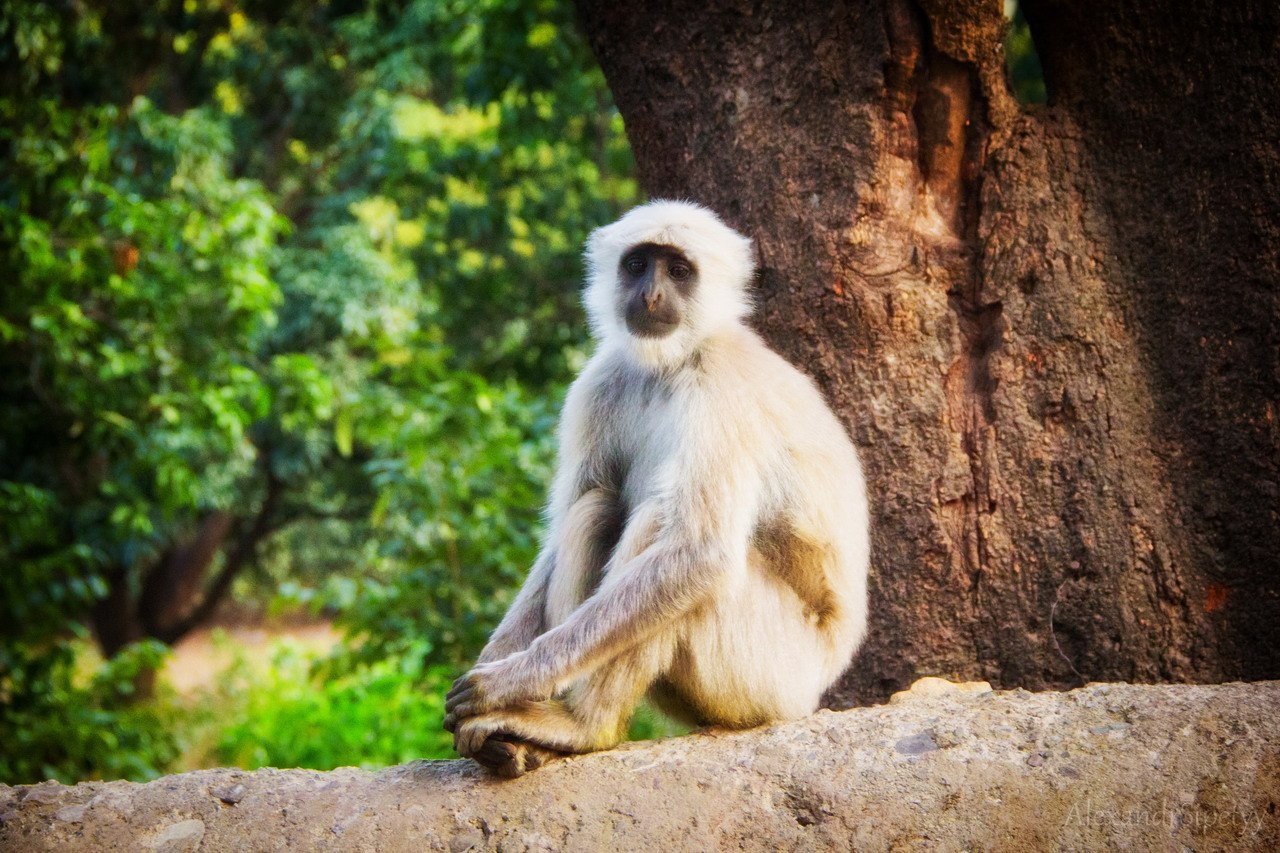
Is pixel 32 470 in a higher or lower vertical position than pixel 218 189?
lower

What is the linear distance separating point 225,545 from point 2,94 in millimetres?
10495

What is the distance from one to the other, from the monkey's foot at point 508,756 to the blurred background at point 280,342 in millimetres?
2847

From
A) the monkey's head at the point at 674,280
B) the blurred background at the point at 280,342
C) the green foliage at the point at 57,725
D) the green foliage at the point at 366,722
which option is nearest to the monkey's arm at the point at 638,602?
the monkey's head at the point at 674,280

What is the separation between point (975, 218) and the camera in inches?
147

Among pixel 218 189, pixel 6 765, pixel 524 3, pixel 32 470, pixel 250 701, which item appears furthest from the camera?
pixel 250 701

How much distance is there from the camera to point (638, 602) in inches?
116

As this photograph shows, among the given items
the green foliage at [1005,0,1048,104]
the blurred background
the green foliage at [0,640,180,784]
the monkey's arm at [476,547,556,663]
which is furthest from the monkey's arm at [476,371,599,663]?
the green foliage at [1005,0,1048,104]

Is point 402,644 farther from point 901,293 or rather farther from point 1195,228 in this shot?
point 1195,228

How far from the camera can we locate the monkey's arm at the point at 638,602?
9.63 feet

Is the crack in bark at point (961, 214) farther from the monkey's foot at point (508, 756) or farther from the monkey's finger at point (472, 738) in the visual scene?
the monkey's finger at point (472, 738)

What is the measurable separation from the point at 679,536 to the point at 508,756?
0.72 meters

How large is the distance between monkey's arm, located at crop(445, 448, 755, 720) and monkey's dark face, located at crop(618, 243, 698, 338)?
1.98ft

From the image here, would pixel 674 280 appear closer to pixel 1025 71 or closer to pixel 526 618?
pixel 526 618

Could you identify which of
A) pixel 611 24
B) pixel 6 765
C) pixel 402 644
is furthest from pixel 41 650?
pixel 611 24
